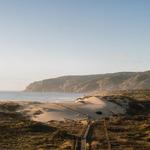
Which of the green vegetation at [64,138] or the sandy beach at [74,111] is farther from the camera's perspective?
the sandy beach at [74,111]

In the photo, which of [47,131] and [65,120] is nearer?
[47,131]

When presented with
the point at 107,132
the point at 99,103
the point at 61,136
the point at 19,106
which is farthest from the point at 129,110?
the point at 61,136

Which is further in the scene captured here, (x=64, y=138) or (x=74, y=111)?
(x=74, y=111)

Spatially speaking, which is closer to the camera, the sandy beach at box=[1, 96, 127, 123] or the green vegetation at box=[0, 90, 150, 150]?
the green vegetation at box=[0, 90, 150, 150]

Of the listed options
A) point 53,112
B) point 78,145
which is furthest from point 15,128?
point 53,112

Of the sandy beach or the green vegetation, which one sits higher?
the sandy beach

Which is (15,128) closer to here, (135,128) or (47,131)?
(47,131)

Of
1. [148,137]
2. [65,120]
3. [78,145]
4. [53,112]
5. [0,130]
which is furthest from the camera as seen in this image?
[53,112]

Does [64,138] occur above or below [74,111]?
below

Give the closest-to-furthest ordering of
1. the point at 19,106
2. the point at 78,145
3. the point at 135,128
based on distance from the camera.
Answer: the point at 78,145 < the point at 135,128 < the point at 19,106

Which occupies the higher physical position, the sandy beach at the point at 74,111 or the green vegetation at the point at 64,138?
the sandy beach at the point at 74,111

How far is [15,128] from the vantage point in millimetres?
45438

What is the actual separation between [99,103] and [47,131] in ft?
128

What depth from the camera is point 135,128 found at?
48.0 metres
